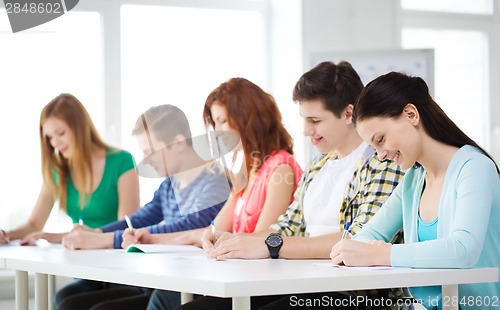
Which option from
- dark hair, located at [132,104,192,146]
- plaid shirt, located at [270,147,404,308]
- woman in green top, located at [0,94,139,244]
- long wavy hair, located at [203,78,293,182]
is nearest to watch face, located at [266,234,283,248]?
plaid shirt, located at [270,147,404,308]

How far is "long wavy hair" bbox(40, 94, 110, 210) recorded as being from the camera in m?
3.52

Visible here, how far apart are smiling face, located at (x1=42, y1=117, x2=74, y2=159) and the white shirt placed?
1.30m

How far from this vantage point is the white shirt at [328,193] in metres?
2.47

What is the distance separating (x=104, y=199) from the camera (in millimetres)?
3523

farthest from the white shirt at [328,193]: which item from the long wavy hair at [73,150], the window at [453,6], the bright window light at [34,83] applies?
the window at [453,6]

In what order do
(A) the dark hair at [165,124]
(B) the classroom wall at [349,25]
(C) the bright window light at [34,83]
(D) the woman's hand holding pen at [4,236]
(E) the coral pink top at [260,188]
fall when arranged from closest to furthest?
(E) the coral pink top at [260,188], (A) the dark hair at [165,124], (D) the woman's hand holding pen at [4,236], (C) the bright window light at [34,83], (B) the classroom wall at [349,25]

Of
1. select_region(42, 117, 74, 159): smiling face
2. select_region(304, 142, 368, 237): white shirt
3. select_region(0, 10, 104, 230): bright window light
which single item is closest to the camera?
select_region(304, 142, 368, 237): white shirt

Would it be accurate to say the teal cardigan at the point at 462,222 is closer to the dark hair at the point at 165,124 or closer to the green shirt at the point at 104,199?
the dark hair at the point at 165,124

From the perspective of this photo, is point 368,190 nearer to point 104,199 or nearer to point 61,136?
point 104,199

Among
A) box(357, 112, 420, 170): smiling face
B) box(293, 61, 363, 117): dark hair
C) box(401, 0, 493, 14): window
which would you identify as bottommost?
box(357, 112, 420, 170): smiling face

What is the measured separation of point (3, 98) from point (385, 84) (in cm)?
298

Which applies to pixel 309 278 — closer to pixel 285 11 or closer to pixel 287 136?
pixel 287 136

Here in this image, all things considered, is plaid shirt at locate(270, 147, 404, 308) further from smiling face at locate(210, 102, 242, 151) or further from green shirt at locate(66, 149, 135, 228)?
green shirt at locate(66, 149, 135, 228)

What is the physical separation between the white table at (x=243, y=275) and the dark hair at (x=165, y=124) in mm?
860
